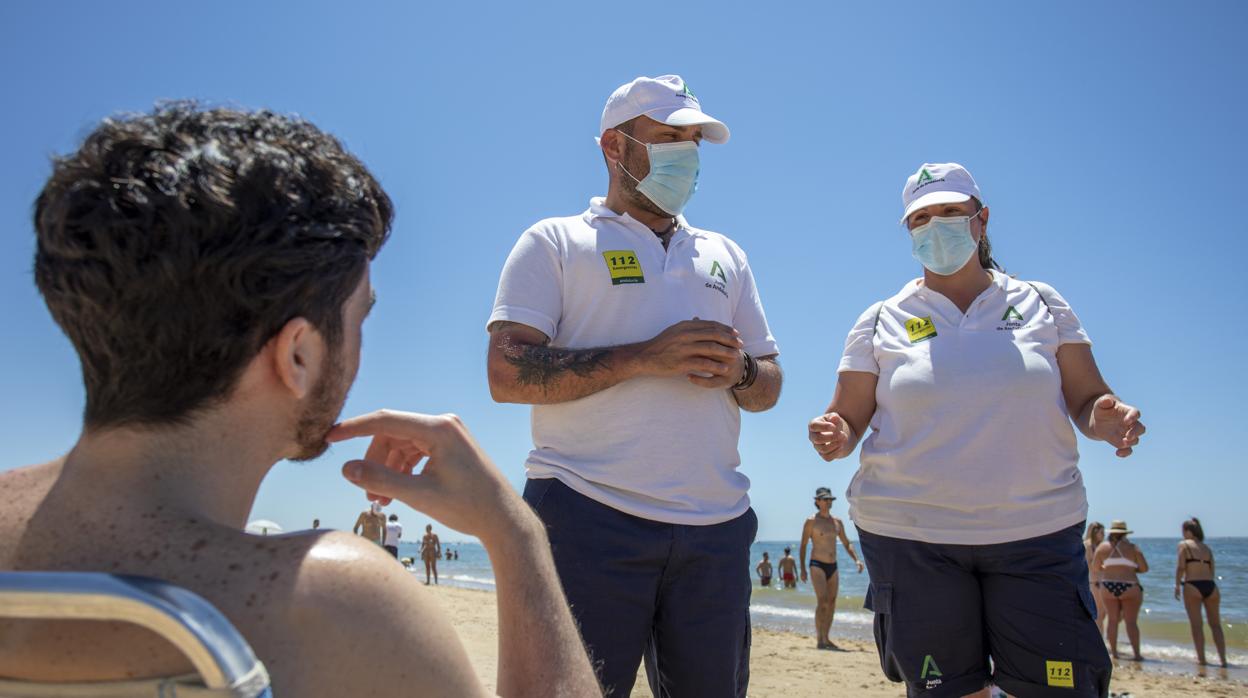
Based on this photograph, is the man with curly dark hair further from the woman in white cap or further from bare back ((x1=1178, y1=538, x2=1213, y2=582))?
bare back ((x1=1178, y1=538, x2=1213, y2=582))

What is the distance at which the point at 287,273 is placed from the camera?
1242mm

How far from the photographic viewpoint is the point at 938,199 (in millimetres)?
3973

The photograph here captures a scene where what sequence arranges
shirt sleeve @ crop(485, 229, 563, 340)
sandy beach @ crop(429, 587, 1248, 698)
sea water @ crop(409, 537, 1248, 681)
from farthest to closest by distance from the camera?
sea water @ crop(409, 537, 1248, 681) < sandy beach @ crop(429, 587, 1248, 698) < shirt sleeve @ crop(485, 229, 563, 340)

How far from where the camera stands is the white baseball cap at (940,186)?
3.98m

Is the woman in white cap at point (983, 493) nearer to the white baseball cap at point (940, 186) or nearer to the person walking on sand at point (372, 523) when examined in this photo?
the white baseball cap at point (940, 186)

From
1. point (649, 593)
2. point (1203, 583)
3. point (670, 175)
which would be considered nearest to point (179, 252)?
point (649, 593)

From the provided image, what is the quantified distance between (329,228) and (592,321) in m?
2.10

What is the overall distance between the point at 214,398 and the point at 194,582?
273mm

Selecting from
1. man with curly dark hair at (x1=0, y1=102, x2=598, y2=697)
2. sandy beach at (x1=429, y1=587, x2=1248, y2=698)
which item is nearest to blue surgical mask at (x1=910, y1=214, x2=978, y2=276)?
man with curly dark hair at (x1=0, y1=102, x2=598, y2=697)

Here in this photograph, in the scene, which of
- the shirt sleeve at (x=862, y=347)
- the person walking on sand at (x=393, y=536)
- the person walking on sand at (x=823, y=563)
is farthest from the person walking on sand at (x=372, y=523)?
the shirt sleeve at (x=862, y=347)

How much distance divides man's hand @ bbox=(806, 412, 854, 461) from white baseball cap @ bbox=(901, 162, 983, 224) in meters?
1.04

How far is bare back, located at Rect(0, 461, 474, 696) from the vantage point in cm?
101

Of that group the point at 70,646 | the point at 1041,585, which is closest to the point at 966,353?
the point at 1041,585

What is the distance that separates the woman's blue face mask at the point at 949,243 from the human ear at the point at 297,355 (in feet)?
10.5
